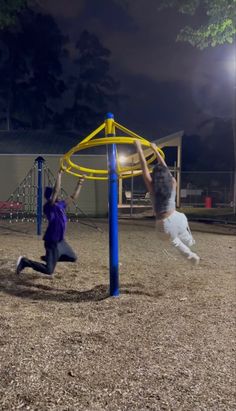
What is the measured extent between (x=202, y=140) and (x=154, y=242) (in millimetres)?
44956

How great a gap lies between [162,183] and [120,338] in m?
2.06

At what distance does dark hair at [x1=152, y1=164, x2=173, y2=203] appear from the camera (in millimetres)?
4453

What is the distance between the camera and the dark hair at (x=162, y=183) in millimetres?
4453

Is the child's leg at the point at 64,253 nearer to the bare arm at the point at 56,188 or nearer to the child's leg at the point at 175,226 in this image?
the bare arm at the point at 56,188

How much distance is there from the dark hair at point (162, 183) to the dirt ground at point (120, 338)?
1798 mm

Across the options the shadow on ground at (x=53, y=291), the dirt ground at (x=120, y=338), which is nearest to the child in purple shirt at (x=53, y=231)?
the shadow on ground at (x=53, y=291)

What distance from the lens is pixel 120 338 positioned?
510 cm

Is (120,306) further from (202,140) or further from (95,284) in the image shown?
(202,140)

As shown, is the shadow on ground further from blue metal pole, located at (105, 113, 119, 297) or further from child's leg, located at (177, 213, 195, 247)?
child's leg, located at (177, 213, 195, 247)

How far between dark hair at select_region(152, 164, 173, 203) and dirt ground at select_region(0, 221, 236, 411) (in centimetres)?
180

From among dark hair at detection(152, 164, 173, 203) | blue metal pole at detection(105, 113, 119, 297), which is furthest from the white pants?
blue metal pole at detection(105, 113, 119, 297)

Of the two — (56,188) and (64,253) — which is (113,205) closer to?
(56,188)

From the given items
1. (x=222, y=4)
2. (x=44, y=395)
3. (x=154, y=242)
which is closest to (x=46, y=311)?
(x=44, y=395)

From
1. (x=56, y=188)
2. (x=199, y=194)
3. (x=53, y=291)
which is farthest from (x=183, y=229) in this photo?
(x=199, y=194)
